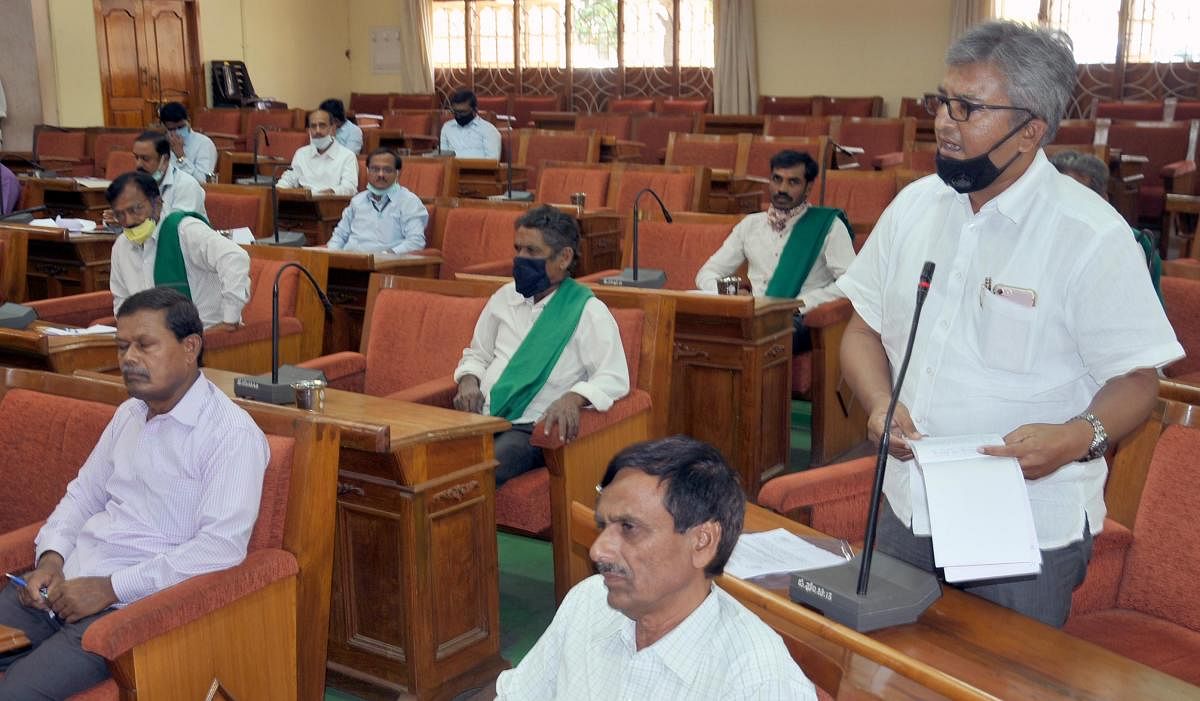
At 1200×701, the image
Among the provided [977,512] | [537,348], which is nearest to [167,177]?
[537,348]

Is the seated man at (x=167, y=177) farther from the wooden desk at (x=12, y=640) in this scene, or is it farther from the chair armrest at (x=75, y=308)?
the wooden desk at (x=12, y=640)

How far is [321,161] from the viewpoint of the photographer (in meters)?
7.79

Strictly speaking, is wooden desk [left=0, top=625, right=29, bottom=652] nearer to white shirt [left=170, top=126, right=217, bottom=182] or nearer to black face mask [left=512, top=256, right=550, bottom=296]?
black face mask [left=512, top=256, right=550, bottom=296]

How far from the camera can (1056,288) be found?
1566mm

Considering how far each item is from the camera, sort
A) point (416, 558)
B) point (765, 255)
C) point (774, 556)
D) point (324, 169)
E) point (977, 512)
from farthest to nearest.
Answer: point (324, 169), point (765, 255), point (416, 558), point (774, 556), point (977, 512)

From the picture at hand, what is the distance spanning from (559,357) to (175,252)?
1832mm

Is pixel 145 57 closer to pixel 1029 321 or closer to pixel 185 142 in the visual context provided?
pixel 185 142

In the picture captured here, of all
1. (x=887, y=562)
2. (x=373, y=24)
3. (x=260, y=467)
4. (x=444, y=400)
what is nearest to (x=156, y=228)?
(x=444, y=400)

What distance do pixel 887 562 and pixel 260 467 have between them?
3.88 ft

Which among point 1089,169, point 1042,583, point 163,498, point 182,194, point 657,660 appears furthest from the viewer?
point 182,194

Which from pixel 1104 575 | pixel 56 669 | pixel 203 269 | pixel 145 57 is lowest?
pixel 56 669

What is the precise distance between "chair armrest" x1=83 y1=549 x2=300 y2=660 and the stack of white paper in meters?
1.26

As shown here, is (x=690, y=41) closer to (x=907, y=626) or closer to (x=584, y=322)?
(x=584, y=322)

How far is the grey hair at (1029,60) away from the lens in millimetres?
1550
